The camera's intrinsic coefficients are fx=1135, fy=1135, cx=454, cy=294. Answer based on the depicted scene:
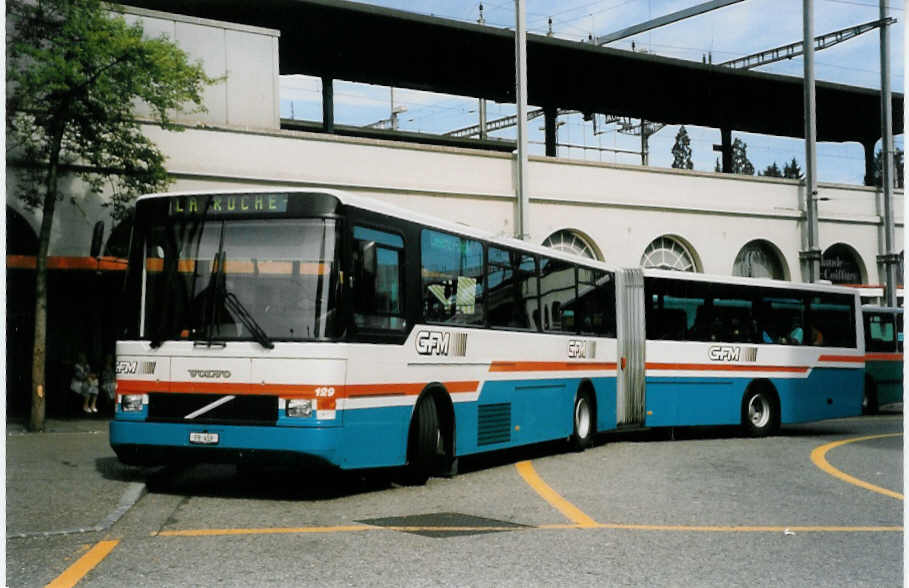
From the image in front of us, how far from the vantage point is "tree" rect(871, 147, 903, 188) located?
34.2 m

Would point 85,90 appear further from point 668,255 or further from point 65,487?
point 668,255

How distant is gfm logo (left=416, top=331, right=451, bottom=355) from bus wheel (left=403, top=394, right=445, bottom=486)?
0.50 m

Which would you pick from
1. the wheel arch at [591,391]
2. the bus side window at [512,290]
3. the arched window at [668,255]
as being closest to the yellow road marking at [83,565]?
the bus side window at [512,290]

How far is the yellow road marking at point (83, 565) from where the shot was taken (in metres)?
6.79

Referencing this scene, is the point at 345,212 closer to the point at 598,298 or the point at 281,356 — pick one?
the point at 281,356

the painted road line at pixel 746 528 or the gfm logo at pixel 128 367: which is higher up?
the gfm logo at pixel 128 367

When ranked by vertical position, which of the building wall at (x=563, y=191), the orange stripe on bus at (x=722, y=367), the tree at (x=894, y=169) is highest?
the tree at (x=894, y=169)

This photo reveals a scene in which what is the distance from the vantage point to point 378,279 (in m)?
11.2

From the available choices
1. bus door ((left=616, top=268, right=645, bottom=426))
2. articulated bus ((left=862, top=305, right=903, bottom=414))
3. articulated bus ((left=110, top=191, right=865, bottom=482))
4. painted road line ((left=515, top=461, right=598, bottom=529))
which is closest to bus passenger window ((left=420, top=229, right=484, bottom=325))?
articulated bus ((left=110, top=191, right=865, bottom=482))

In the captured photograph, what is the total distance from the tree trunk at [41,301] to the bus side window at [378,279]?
31.1 ft

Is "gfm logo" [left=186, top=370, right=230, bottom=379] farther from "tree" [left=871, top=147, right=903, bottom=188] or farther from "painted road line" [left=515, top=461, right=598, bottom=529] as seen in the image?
"tree" [left=871, top=147, right=903, bottom=188]

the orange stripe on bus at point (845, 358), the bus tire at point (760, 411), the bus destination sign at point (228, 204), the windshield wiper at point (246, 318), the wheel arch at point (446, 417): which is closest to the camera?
the windshield wiper at point (246, 318)

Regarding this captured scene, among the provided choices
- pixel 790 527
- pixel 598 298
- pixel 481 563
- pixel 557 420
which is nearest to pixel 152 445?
pixel 481 563

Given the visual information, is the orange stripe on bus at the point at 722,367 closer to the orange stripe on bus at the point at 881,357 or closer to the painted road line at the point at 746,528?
the orange stripe on bus at the point at 881,357
